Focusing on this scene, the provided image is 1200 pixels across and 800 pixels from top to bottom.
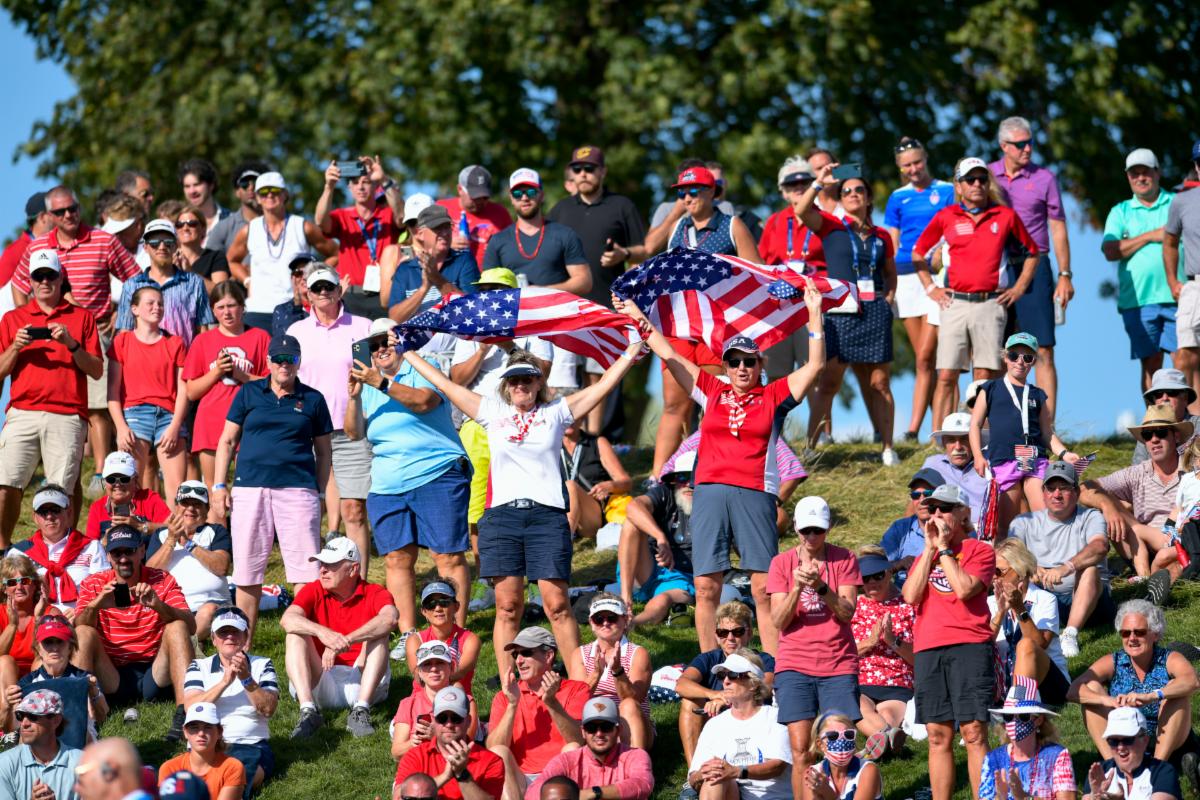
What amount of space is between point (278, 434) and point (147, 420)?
100 inches

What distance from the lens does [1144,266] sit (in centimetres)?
1658

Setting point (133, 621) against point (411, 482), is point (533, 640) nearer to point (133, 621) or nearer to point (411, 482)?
point (411, 482)

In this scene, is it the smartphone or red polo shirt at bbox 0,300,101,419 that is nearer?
red polo shirt at bbox 0,300,101,419

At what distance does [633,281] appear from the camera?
13.9 metres

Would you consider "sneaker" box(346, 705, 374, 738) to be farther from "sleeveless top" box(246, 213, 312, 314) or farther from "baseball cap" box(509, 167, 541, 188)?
"baseball cap" box(509, 167, 541, 188)

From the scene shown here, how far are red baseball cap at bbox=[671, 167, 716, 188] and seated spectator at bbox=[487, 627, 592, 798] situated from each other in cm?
513

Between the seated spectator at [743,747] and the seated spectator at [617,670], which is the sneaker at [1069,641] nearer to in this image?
the seated spectator at [743,747]

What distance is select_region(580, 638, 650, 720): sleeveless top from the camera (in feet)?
40.2

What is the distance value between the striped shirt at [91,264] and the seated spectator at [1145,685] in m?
8.38

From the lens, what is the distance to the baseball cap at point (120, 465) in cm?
1410

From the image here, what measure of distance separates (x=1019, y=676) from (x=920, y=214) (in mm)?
6205

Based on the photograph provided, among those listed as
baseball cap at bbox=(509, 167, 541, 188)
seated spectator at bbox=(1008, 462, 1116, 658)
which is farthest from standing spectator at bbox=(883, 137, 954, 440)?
baseball cap at bbox=(509, 167, 541, 188)

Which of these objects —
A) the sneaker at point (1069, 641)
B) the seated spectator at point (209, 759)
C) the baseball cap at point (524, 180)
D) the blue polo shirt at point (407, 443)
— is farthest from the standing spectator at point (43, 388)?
the sneaker at point (1069, 641)

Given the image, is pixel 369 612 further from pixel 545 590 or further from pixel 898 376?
pixel 898 376
